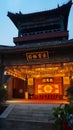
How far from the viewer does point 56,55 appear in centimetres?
1404

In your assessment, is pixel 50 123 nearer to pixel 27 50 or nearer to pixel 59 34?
pixel 27 50

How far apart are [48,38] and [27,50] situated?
1372 centimetres

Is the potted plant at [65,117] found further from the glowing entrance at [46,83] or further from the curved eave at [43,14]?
the curved eave at [43,14]

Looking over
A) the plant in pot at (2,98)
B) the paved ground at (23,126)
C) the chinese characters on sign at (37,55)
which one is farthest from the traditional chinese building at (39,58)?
the paved ground at (23,126)

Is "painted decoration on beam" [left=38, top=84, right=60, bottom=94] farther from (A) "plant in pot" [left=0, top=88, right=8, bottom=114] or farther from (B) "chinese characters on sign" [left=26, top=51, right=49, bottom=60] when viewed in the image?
(A) "plant in pot" [left=0, top=88, right=8, bottom=114]

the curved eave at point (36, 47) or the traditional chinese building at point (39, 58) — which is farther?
the traditional chinese building at point (39, 58)

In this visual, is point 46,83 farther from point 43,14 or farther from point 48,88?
point 43,14

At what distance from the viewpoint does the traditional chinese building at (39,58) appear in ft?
46.0

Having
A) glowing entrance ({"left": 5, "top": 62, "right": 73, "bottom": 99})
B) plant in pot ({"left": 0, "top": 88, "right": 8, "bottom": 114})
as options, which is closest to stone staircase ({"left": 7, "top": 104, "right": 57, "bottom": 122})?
plant in pot ({"left": 0, "top": 88, "right": 8, "bottom": 114})

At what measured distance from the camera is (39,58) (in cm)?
1438

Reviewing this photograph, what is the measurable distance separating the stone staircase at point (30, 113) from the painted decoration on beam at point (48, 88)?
10212mm

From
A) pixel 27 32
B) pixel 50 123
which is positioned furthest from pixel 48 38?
pixel 50 123

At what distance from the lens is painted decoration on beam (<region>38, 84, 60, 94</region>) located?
2403cm

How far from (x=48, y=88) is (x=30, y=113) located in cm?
1186
